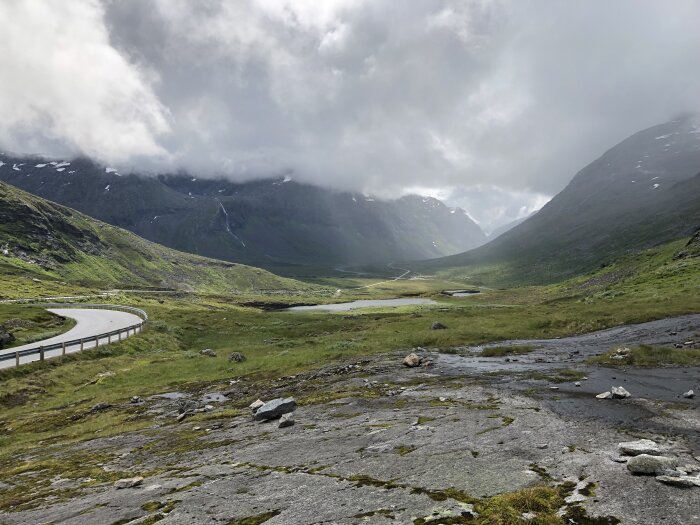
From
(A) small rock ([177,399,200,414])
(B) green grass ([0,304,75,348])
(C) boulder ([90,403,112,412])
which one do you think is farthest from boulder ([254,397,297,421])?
(B) green grass ([0,304,75,348])

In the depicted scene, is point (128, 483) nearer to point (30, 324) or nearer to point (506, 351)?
point (506, 351)

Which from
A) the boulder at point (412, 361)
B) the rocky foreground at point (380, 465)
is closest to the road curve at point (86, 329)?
the rocky foreground at point (380, 465)

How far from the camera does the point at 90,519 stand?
Answer: 11.3 metres

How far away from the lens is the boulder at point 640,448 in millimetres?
11984

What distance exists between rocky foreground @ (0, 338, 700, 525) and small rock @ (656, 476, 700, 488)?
0.12 ft

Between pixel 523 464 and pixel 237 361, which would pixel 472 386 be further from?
pixel 237 361

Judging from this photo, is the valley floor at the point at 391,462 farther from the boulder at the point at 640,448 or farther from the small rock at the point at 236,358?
the small rock at the point at 236,358

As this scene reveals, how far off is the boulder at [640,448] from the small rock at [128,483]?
52.0 ft

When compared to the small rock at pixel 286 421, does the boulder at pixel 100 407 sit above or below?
below

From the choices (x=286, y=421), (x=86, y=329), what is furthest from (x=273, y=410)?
(x=86, y=329)

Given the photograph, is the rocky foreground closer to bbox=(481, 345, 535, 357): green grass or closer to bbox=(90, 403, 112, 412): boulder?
bbox=(90, 403, 112, 412): boulder

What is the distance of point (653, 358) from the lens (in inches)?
1225

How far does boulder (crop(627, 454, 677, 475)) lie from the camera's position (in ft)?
33.7

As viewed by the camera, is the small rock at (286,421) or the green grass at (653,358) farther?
the green grass at (653,358)
